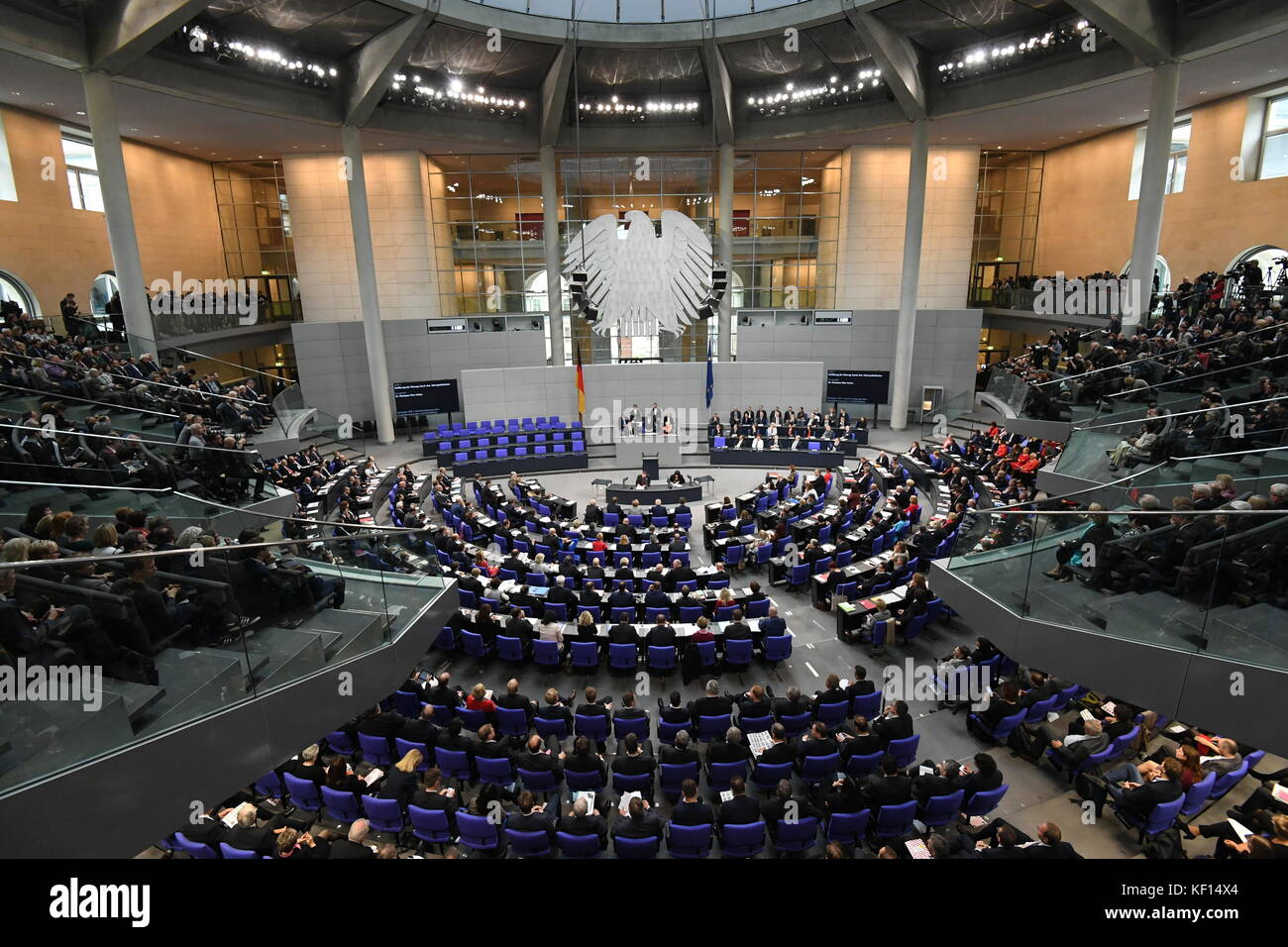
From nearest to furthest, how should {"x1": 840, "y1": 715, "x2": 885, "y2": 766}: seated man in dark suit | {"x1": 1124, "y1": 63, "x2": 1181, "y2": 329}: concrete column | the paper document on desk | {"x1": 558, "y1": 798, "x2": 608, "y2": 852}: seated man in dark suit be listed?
the paper document on desk < {"x1": 558, "y1": 798, "x2": 608, "y2": 852}: seated man in dark suit < {"x1": 840, "y1": 715, "x2": 885, "y2": 766}: seated man in dark suit < {"x1": 1124, "y1": 63, "x2": 1181, "y2": 329}: concrete column

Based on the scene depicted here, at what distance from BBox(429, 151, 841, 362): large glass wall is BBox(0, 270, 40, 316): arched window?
41.6 feet

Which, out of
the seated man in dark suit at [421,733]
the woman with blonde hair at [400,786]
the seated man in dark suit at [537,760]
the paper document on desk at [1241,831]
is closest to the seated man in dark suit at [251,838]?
the woman with blonde hair at [400,786]

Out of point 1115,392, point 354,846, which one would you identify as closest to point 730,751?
point 354,846

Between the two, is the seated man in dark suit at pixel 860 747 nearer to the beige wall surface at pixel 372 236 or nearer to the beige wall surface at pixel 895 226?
the beige wall surface at pixel 895 226

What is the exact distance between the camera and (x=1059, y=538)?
23.5 feet

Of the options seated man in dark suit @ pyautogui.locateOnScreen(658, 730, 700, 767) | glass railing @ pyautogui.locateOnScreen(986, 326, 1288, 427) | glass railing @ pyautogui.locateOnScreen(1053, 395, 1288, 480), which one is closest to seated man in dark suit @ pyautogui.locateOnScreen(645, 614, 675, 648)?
seated man in dark suit @ pyautogui.locateOnScreen(658, 730, 700, 767)

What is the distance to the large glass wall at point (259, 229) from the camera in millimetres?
27141

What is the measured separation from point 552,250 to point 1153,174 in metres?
18.9

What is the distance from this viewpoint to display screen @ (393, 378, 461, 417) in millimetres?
24578

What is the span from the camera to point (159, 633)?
488 cm

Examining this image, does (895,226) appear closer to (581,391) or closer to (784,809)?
(581,391)

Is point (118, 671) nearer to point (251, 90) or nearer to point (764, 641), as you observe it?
point (764, 641)

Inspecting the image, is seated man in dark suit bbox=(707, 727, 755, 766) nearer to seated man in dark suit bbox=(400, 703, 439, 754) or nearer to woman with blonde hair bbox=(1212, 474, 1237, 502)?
seated man in dark suit bbox=(400, 703, 439, 754)
